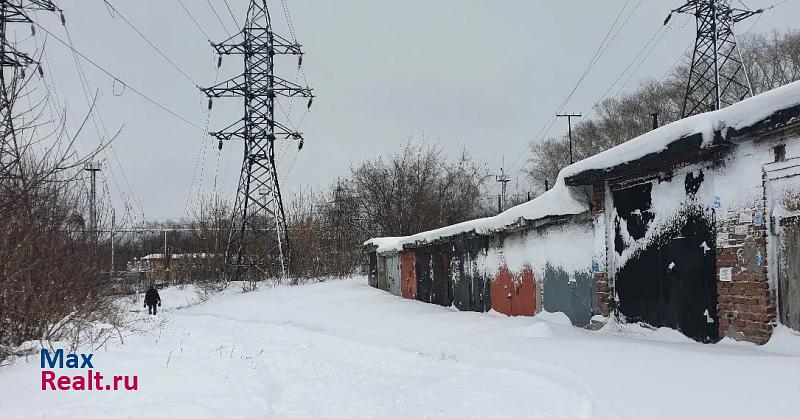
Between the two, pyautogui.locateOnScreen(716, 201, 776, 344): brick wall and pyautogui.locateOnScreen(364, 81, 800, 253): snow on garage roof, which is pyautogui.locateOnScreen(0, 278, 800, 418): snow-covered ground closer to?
pyautogui.locateOnScreen(716, 201, 776, 344): brick wall

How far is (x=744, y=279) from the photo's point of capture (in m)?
6.82

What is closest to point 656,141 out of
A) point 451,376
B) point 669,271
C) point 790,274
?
point 669,271

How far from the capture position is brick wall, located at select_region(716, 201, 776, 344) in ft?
21.5

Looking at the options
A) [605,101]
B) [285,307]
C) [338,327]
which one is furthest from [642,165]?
[605,101]

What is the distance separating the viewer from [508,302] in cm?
1309

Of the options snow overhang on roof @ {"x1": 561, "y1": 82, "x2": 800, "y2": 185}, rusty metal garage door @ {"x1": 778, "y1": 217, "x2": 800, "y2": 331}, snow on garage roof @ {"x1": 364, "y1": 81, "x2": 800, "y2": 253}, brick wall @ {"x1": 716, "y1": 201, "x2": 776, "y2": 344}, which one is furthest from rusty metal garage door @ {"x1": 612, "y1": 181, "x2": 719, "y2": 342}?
rusty metal garage door @ {"x1": 778, "y1": 217, "x2": 800, "y2": 331}

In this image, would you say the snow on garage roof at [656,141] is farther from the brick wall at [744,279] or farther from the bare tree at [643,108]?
the bare tree at [643,108]

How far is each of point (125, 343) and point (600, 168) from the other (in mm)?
7699

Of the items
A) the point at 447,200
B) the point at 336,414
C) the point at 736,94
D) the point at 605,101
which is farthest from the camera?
the point at 605,101

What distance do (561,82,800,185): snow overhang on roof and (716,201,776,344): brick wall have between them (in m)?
0.82

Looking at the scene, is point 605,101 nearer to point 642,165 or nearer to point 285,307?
point 285,307

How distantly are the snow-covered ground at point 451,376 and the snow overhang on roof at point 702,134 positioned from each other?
213 cm

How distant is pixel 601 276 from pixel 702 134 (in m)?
3.14

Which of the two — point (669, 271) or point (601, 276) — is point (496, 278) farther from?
point (669, 271)
